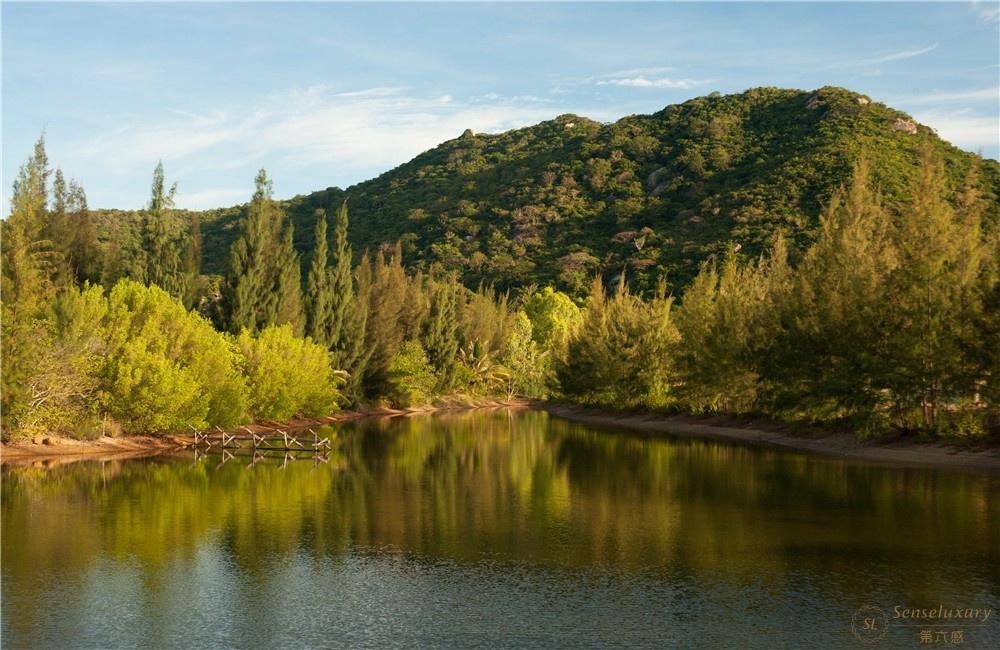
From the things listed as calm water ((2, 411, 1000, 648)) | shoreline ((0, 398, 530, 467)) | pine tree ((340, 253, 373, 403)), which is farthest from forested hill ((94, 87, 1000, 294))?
calm water ((2, 411, 1000, 648))

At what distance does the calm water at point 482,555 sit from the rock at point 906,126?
312 ft

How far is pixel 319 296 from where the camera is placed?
264ft

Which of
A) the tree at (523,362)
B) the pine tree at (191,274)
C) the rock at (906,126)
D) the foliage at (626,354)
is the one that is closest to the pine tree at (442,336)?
the tree at (523,362)

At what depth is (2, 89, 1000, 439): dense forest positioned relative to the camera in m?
46.5

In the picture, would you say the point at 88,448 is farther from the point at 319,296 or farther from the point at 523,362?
the point at 523,362

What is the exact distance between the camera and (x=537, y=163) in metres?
171

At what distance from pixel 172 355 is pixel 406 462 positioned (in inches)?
649

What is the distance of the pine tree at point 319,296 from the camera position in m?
79.8

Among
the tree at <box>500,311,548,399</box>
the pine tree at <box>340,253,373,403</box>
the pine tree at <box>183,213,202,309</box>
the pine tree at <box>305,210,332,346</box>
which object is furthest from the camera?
the tree at <box>500,311,548,399</box>

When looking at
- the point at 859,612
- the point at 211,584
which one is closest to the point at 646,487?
the point at 859,612

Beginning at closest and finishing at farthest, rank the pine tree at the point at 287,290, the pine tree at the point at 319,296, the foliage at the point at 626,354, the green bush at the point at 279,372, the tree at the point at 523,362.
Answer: the green bush at the point at 279,372, the pine tree at the point at 287,290, the pine tree at the point at 319,296, the foliage at the point at 626,354, the tree at the point at 523,362

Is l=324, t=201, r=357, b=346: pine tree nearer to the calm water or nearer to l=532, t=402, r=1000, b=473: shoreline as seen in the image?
l=532, t=402, r=1000, b=473: shoreline

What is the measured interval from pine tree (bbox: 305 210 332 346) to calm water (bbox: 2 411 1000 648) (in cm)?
3809

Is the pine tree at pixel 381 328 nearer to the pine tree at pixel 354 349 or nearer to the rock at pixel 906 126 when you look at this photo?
the pine tree at pixel 354 349
